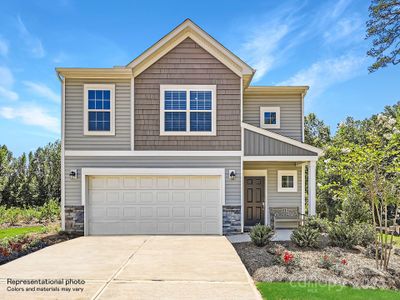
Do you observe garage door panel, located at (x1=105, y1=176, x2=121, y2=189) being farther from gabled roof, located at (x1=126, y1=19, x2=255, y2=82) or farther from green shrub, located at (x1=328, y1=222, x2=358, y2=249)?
green shrub, located at (x1=328, y1=222, x2=358, y2=249)

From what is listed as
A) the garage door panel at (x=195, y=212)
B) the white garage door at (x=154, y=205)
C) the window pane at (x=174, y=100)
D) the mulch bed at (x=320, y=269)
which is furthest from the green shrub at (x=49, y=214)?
the mulch bed at (x=320, y=269)

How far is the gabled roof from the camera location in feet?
36.3

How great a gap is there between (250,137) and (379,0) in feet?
22.7

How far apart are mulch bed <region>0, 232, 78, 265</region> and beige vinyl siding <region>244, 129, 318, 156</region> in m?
6.69

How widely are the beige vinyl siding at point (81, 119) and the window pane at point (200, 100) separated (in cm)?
219

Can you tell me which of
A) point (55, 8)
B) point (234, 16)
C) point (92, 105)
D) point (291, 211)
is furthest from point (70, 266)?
point (234, 16)

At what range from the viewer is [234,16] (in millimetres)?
13391

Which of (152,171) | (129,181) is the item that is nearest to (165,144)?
(152,171)

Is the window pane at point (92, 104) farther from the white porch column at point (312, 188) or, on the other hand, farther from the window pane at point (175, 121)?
the white porch column at point (312, 188)

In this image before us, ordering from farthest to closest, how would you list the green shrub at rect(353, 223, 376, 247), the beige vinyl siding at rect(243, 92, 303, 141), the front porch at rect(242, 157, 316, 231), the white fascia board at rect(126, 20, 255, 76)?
1. the beige vinyl siding at rect(243, 92, 303, 141)
2. the front porch at rect(242, 157, 316, 231)
3. the white fascia board at rect(126, 20, 255, 76)
4. the green shrub at rect(353, 223, 376, 247)

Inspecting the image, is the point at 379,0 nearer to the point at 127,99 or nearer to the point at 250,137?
the point at 250,137

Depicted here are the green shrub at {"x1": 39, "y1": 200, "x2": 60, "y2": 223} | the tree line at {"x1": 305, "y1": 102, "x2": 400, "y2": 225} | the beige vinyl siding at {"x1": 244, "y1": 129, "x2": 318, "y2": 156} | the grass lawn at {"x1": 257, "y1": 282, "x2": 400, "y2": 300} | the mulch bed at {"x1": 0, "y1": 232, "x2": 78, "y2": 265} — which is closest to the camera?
the grass lawn at {"x1": 257, "y1": 282, "x2": 400, "y2": 300}

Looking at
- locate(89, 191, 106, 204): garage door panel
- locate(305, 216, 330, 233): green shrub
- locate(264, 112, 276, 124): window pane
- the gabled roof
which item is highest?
the gabled roof

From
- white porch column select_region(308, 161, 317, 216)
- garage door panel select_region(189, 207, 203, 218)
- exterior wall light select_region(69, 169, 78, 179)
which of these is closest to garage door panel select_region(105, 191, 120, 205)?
exterior wall light select_region(69, 169, 78, 179)
